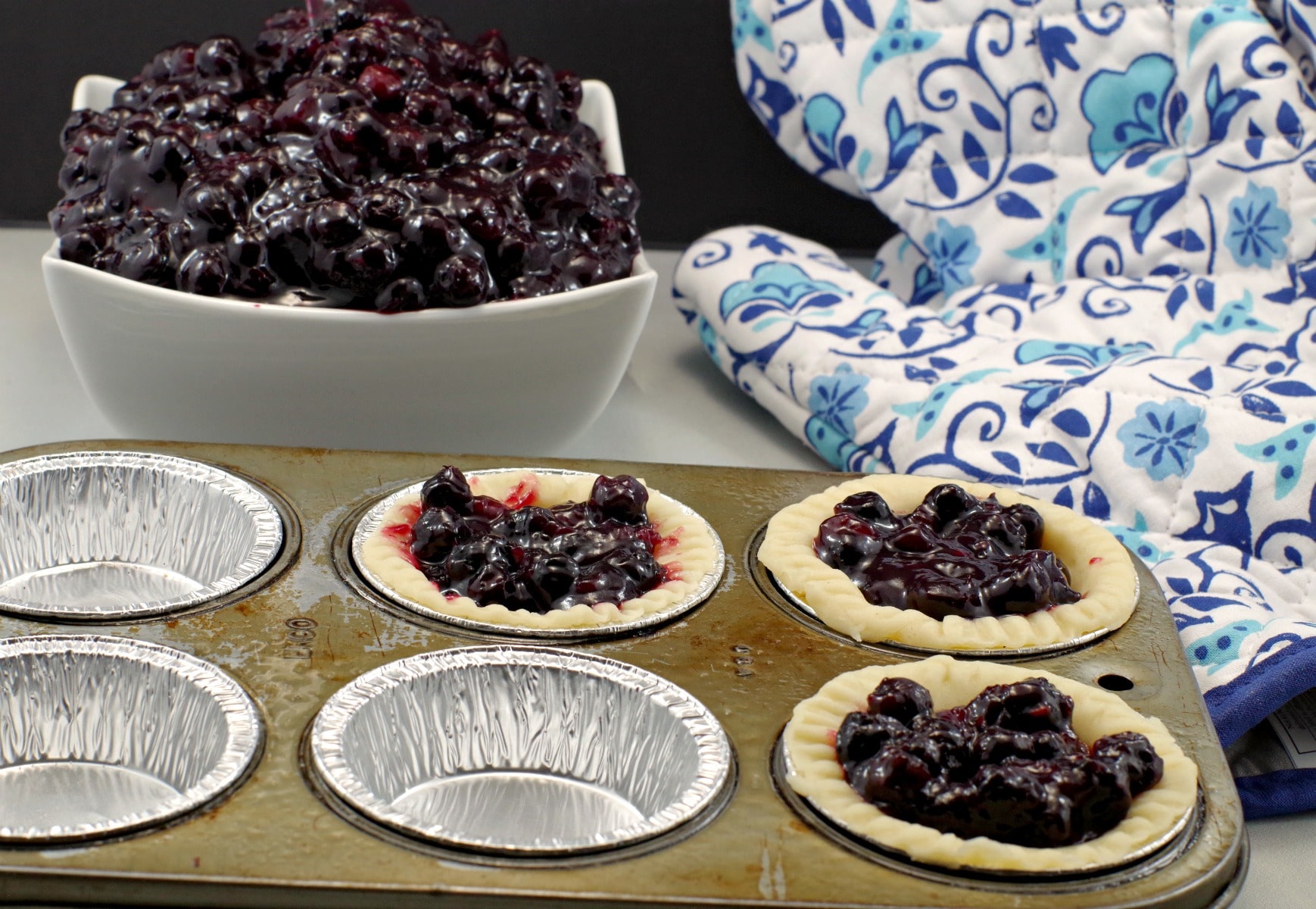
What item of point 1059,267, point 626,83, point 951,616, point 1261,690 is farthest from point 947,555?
point 626,83

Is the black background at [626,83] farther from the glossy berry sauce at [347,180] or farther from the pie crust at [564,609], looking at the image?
the pie crust at [564,609]

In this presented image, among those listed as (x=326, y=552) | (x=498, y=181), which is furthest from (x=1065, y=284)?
(x=326, y=552)

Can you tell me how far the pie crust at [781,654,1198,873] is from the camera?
70 centimetres

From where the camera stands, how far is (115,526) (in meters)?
1.08

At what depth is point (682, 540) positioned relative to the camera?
101cm

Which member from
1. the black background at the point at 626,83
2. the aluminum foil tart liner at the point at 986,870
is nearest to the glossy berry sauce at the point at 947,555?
the aluminum foil tart liner at the point at 986,870

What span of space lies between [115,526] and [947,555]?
0.62 m

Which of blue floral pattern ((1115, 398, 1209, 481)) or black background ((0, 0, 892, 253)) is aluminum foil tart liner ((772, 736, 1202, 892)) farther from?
black background ((0, 0, 892, 253))

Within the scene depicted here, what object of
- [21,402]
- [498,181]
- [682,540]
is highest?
[498,181]

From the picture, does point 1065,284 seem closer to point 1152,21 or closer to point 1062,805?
point 1152,21

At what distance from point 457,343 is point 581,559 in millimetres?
271

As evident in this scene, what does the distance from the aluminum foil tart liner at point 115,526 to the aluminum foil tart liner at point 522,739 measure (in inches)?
9.8

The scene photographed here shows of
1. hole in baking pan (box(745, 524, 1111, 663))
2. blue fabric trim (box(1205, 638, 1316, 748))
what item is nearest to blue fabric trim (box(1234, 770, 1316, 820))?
blue fabric trim (box(1205, 638, 1316, 748))

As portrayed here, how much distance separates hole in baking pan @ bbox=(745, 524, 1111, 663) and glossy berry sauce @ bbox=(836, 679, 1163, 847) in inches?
3.8
